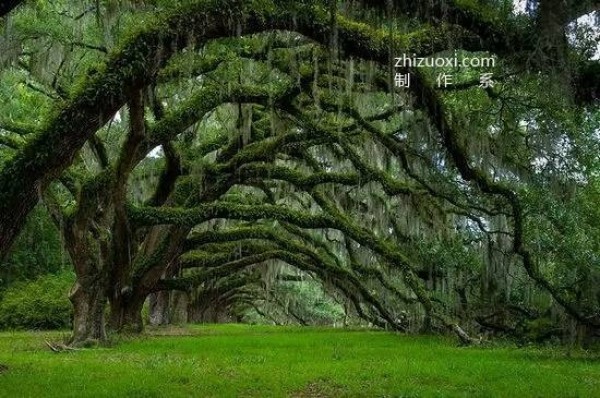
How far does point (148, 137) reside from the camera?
1109 cm

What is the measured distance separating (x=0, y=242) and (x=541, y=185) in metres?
9.40

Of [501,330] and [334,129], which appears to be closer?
[334,129]

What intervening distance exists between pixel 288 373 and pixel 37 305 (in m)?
18.2

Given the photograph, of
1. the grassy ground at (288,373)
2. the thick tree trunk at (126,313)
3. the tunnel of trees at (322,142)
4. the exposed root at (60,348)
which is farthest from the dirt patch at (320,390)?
the thick tree trunk at (126,313)

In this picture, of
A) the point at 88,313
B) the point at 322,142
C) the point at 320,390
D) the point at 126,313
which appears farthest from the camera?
the point at 126,313

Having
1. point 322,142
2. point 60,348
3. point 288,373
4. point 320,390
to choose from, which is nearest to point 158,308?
point 60,348

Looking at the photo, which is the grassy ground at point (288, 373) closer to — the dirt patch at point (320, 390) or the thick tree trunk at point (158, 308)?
the dirt patch at point (320, 390)

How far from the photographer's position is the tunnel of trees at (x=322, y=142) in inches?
276

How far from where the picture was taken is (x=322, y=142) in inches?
553

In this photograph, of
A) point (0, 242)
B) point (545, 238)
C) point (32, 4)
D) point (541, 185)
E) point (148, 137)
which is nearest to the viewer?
point (0, 242)

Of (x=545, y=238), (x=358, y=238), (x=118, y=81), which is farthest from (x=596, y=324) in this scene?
(x=118, y=81)

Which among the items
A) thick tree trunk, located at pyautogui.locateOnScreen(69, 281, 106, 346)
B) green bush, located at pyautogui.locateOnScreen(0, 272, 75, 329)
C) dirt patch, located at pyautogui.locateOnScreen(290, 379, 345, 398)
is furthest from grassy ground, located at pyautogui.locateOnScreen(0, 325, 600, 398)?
green bush, located at pyautogui.locateOnScreen(0, 272, 75, 329)

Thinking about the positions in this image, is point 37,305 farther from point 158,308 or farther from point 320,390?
point 320,390

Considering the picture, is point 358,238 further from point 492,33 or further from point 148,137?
point 492,33
